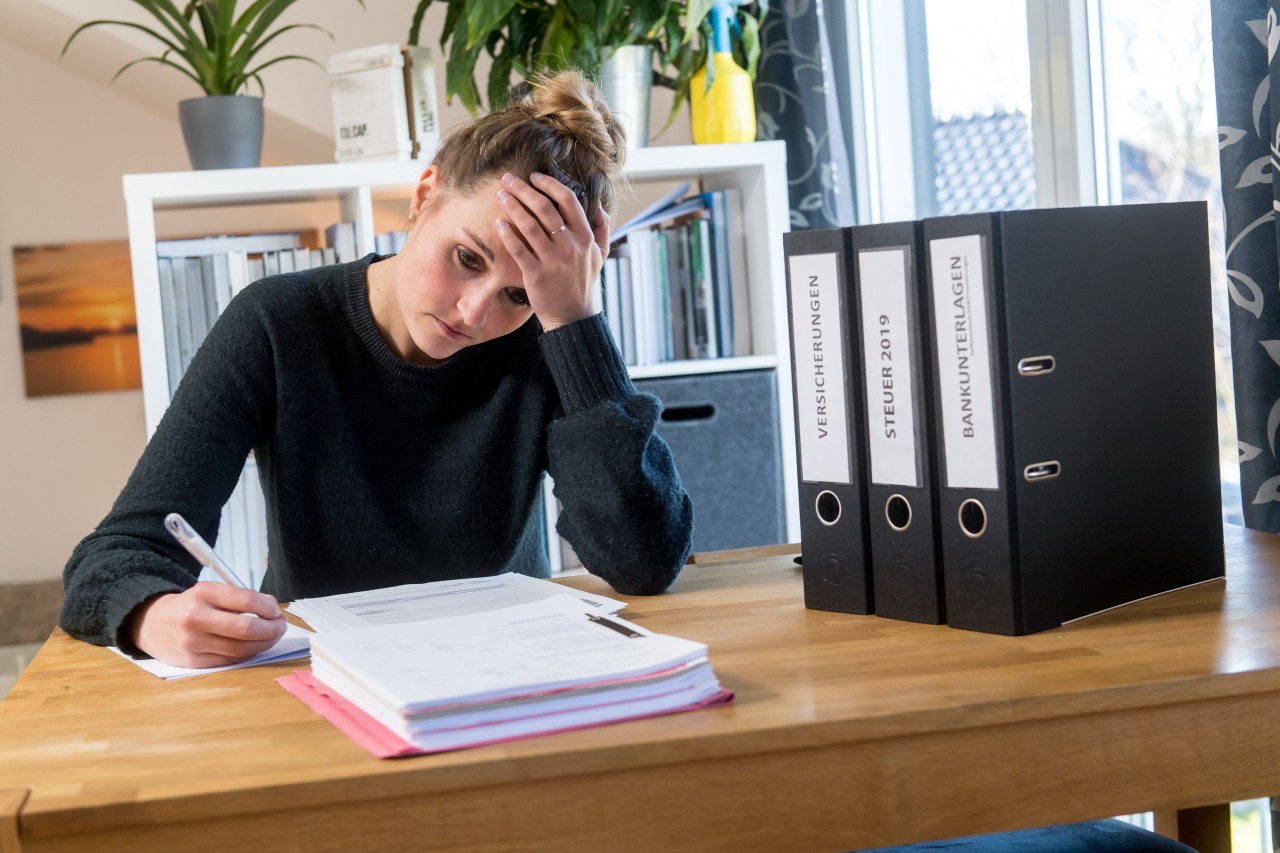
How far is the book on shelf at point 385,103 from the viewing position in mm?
2295

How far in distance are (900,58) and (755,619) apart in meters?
1.73

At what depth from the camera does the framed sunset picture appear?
390 cm

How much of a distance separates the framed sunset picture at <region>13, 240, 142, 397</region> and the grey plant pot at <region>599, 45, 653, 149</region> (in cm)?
221

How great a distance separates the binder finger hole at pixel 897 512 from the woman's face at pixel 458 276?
1.72 feet

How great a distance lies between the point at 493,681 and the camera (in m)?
0.75

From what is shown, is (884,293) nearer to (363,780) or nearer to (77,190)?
(363,780)

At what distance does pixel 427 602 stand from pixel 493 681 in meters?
→ 0.33

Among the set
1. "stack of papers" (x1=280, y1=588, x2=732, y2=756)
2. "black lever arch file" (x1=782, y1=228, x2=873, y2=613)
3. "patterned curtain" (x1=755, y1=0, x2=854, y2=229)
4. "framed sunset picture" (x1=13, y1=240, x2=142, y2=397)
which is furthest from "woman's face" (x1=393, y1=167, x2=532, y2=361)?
"framed sunset picture" (x1=13, y1=240, x2=142, y2=397)

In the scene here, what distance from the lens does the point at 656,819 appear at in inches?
28.5

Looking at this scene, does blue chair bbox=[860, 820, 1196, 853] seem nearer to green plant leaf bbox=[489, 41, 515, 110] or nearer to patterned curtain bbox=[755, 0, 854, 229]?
patterned curtain bbox=[755, 0, 854, 229]

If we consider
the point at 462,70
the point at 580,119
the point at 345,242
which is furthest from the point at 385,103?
the point at 580,119

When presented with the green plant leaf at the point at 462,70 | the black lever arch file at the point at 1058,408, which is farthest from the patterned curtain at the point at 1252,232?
the green plant leaf at the point at 462,70

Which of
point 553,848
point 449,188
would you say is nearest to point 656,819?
point 553,848

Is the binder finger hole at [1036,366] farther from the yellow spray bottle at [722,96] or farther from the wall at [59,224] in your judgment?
the wall at [59,224]
